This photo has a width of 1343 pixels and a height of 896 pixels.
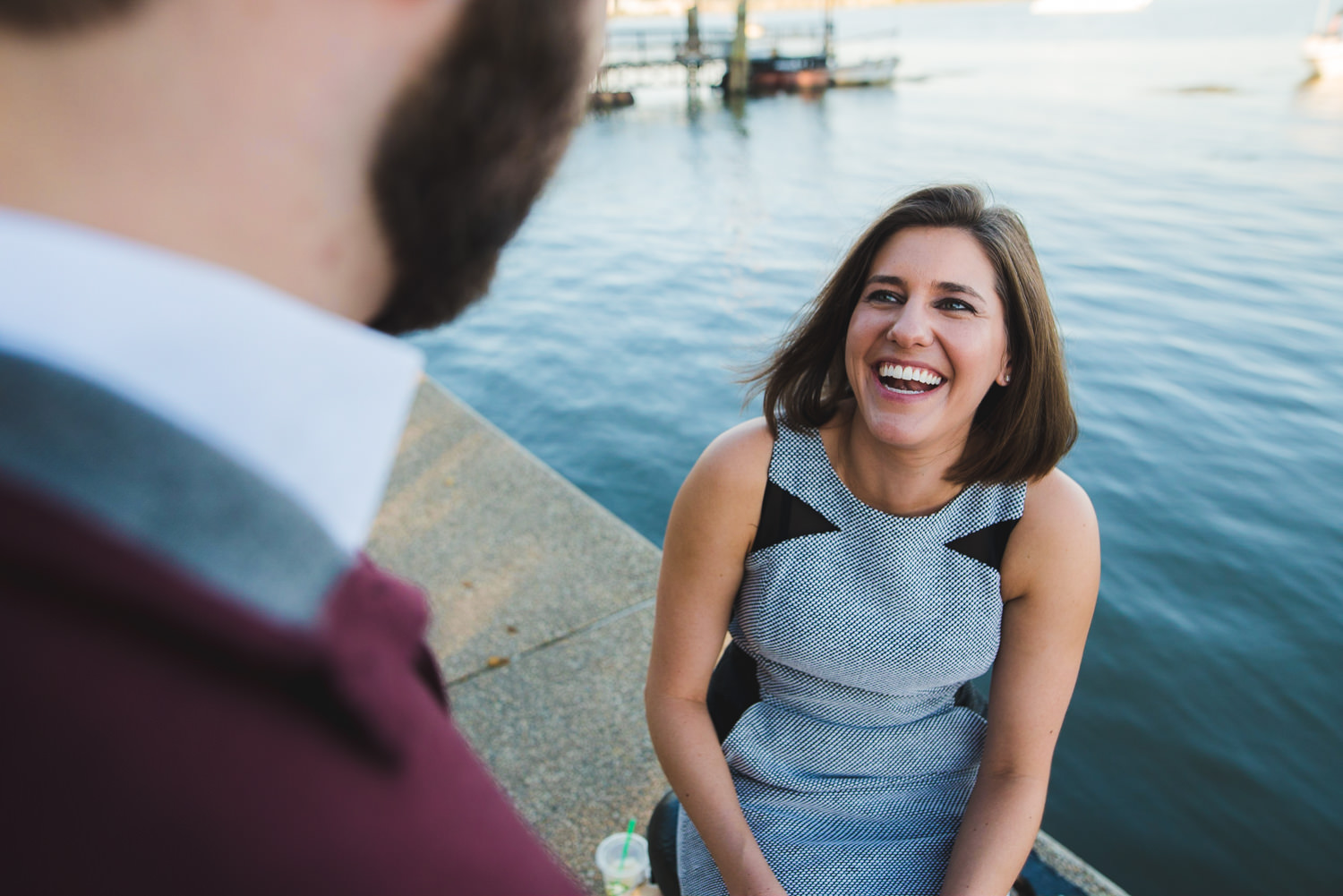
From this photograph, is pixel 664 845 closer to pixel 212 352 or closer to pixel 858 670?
pixel 858 670

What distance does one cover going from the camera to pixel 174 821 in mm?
306

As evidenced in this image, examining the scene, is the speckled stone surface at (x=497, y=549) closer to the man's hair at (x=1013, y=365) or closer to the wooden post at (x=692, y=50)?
the man's hair at (x=1013, y=365)

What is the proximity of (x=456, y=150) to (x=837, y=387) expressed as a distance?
184cm

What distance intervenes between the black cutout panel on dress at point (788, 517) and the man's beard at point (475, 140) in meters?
1.48

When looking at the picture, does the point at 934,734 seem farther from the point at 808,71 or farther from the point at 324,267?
the point at 808,71

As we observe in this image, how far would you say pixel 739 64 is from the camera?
3847 centimetres

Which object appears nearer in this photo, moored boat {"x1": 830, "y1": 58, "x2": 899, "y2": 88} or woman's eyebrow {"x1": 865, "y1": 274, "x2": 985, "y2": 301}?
woman's eyebrow {"x1": 865, "y1": 274, "x2": 985, "y2": 301}

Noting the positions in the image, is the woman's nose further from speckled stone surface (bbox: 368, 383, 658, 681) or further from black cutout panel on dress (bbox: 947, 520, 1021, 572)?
speckled stone surface (bbox: 368, 383, 658, 681)

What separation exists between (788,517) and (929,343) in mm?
543

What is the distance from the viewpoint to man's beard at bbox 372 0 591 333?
0.48 metres

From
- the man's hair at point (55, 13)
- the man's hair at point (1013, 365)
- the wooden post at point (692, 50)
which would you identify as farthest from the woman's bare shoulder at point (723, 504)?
the wooden post at point (692, 50)

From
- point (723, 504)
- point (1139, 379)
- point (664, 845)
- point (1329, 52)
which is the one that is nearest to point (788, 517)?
point (723, 504)

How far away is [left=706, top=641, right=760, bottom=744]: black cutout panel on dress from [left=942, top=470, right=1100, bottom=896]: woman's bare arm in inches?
22.7

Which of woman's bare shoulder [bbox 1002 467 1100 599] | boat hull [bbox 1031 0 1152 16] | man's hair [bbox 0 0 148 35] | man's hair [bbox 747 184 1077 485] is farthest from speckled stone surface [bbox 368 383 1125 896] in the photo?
boat hull [bbox 1031 0 1152 16]
